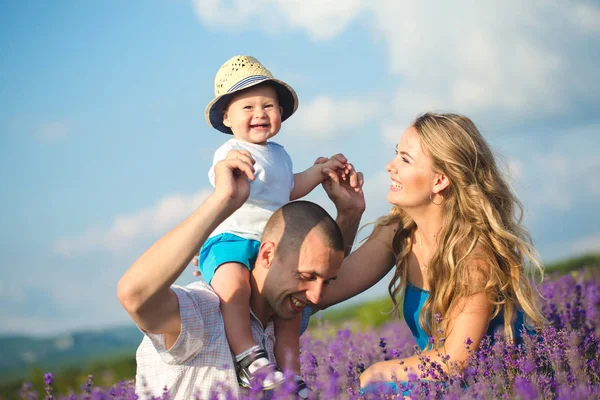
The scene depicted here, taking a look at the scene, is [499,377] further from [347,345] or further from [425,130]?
[347,345]

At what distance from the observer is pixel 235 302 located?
3.09 meters

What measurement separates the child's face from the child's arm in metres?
0.35

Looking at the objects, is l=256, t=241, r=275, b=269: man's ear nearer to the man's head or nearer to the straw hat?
the man's head

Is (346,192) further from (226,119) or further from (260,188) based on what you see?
(226,119)

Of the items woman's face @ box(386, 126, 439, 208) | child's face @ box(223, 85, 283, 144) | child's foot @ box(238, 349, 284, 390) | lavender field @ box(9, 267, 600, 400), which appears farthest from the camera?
woman's face @ box(386, 126, 439, 208)

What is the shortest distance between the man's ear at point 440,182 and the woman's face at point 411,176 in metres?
0.02

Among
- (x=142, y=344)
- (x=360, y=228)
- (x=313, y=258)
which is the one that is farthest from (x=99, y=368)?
(x=313, y=258)

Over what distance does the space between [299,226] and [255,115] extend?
0.97 m

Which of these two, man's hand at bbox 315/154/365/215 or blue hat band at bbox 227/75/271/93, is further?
man's hand at bbox 315/154/365/215

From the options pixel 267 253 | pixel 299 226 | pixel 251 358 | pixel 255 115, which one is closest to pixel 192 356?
pixel 251 358

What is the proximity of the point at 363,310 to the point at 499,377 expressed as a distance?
763cm

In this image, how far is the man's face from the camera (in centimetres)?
302

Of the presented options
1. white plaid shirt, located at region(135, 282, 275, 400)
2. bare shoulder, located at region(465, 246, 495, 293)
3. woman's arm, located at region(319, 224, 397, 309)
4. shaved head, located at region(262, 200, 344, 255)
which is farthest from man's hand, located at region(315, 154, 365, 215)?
white plaid shirt, located at region(135, 282, 275, 400)

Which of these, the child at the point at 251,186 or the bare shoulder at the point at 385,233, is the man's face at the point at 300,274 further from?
the bare shoulder at the point at 385,233
